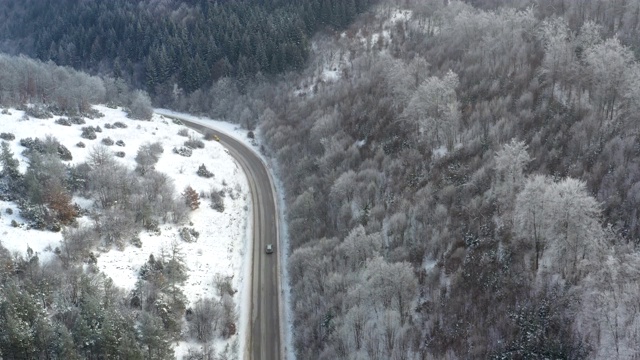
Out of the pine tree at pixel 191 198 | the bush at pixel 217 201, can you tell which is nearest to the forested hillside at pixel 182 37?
the bush at pixel 217 201

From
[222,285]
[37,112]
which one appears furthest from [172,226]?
[37,112]

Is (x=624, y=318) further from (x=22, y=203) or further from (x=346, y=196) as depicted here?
(x=22, y=203)

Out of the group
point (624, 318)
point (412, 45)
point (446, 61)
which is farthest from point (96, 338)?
point (412, 45)

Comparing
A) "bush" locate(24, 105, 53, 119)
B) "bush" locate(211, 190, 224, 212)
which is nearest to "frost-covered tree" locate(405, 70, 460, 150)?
"bush" locate(211, 190, 224, 212)

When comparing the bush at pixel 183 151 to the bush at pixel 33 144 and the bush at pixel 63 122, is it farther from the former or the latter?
the bush at pixel 33 144

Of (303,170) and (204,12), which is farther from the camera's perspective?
(204,12)

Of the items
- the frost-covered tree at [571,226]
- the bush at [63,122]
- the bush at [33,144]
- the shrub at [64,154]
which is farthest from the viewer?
the bush at [63,122]

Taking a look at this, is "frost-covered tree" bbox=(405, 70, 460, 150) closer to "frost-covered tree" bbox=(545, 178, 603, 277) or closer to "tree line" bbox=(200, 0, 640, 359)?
"tree line" bbox=(200, 0, 640, 359)
